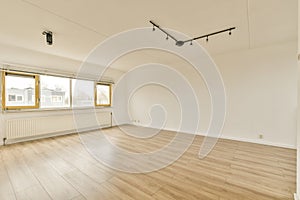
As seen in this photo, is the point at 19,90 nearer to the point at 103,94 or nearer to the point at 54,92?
the point at 54,92

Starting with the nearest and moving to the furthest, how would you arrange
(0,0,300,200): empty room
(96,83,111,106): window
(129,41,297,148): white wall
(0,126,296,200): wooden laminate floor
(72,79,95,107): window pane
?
(0,126,296,200): wooden laminate floor → (0,0,300,200): empty room → (129,41,297,148): white wall → (72,79,95,107): window pane → (96,83,111,106): window

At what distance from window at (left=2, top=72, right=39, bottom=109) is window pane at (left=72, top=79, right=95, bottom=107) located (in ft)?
3.31

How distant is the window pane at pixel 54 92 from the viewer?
3.98 meters

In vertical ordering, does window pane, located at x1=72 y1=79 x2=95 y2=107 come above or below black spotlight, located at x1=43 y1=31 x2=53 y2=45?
below

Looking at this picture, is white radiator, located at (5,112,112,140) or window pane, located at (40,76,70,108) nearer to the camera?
white radiator, located at (5,112,112,140)

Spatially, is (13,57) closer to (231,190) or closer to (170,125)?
(170,125)

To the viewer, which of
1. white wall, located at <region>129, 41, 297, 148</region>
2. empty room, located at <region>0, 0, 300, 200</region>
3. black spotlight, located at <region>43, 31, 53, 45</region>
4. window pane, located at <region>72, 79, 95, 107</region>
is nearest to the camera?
empty room, located at <region>0, 0, 300, 200</region>

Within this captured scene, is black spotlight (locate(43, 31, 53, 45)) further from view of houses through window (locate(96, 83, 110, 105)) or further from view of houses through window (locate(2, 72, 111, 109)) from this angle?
view of houses through window (locate(96, 83, 110, 105))

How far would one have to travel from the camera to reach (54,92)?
166 inches

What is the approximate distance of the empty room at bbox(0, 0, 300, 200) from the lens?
1.83 meters

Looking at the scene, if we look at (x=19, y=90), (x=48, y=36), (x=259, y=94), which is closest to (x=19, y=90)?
(x=19, y=90)

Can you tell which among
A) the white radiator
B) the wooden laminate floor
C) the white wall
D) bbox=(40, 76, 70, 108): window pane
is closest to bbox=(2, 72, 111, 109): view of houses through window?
bbox=(40, 76, 70, 108): window pane

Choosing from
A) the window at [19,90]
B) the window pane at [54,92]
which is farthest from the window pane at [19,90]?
the window pane at [54,92]

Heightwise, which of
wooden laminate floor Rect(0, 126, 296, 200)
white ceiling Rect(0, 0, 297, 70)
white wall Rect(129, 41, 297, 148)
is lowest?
wooden laminate floor Rect(0, 126, 296, 200)
